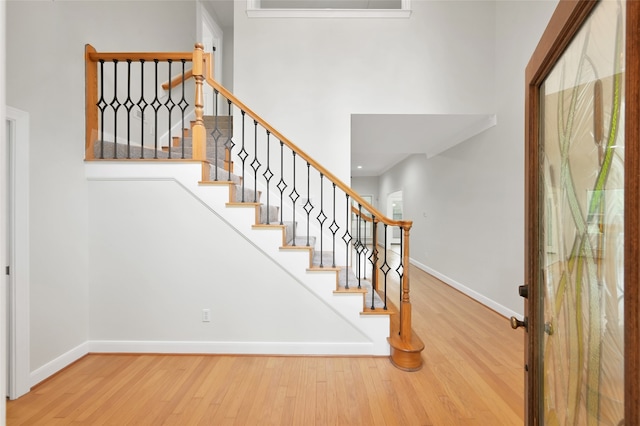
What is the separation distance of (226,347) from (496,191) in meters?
3.63

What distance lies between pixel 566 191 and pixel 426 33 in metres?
3.49

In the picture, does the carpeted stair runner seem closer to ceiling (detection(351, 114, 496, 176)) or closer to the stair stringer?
the stair stringer


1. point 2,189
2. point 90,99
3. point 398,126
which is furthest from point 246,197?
point 398,126

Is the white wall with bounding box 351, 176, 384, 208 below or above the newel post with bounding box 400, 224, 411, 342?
above

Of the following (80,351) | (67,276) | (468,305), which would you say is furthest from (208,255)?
(468,305)

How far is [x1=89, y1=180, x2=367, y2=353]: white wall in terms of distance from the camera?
97.6 inches

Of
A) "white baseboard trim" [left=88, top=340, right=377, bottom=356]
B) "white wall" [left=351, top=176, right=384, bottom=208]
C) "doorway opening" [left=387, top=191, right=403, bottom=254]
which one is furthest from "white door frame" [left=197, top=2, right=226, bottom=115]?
"white wall" [left=351, top=176, right=384, bottom=208]

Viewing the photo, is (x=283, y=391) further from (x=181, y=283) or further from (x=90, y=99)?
(x=90, y=99)

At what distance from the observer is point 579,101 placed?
759mm

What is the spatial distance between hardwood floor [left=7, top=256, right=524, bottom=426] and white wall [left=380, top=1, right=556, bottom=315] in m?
1.20

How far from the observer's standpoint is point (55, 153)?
2184mm

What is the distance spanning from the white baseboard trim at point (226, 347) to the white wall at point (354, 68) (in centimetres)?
197

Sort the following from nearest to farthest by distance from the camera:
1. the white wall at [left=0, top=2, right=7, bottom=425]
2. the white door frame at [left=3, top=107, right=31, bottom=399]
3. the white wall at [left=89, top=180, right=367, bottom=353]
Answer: the white wall at [left=0, top=2, right=7, bottom=425] → the white door frame at [left=3, top=107, right=31, bottom=399] → the white wall at [left=89, top=180, right=367, bottom=353]

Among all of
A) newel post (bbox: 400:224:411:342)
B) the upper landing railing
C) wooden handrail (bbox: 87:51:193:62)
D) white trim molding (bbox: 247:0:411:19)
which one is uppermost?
white trim molding (bbox: 247:0:411:19)
